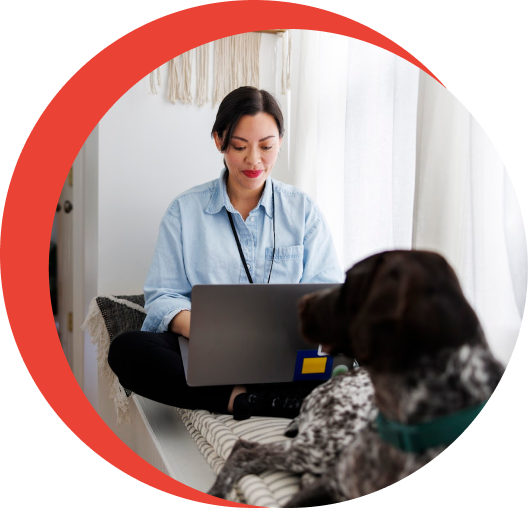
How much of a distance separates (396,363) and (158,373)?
2.24 ft

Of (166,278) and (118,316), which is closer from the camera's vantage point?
(166,278)

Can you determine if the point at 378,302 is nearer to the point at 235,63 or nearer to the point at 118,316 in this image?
the point at 118,316

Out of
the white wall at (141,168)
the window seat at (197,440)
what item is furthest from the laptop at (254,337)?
the white wall at (141,168)

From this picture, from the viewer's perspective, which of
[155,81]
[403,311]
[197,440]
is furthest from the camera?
[155,81]

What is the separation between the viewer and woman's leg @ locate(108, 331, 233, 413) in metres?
1.14

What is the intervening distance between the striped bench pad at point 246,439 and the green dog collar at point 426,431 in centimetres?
20

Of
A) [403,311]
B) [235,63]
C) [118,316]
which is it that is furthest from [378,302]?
[235,63]

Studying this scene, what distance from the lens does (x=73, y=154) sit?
111 centimetres

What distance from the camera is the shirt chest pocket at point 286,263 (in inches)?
54.9

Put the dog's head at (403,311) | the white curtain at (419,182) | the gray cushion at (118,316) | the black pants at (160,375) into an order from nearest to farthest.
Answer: the dog's head at (403,311)
the white curtain at (419,182)
the black pants at (160,375)
the gray cushion at (118,316)

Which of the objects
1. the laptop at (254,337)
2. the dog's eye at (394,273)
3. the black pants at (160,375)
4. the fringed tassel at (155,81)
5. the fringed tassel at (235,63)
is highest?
the fringed tassel at (235,63)

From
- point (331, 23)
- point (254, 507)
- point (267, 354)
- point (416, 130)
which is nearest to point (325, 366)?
point (267, 354)

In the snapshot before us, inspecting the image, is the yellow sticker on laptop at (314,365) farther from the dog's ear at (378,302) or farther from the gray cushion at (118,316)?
the gray cushion at (118,316)

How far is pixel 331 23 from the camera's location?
3.40 feet
